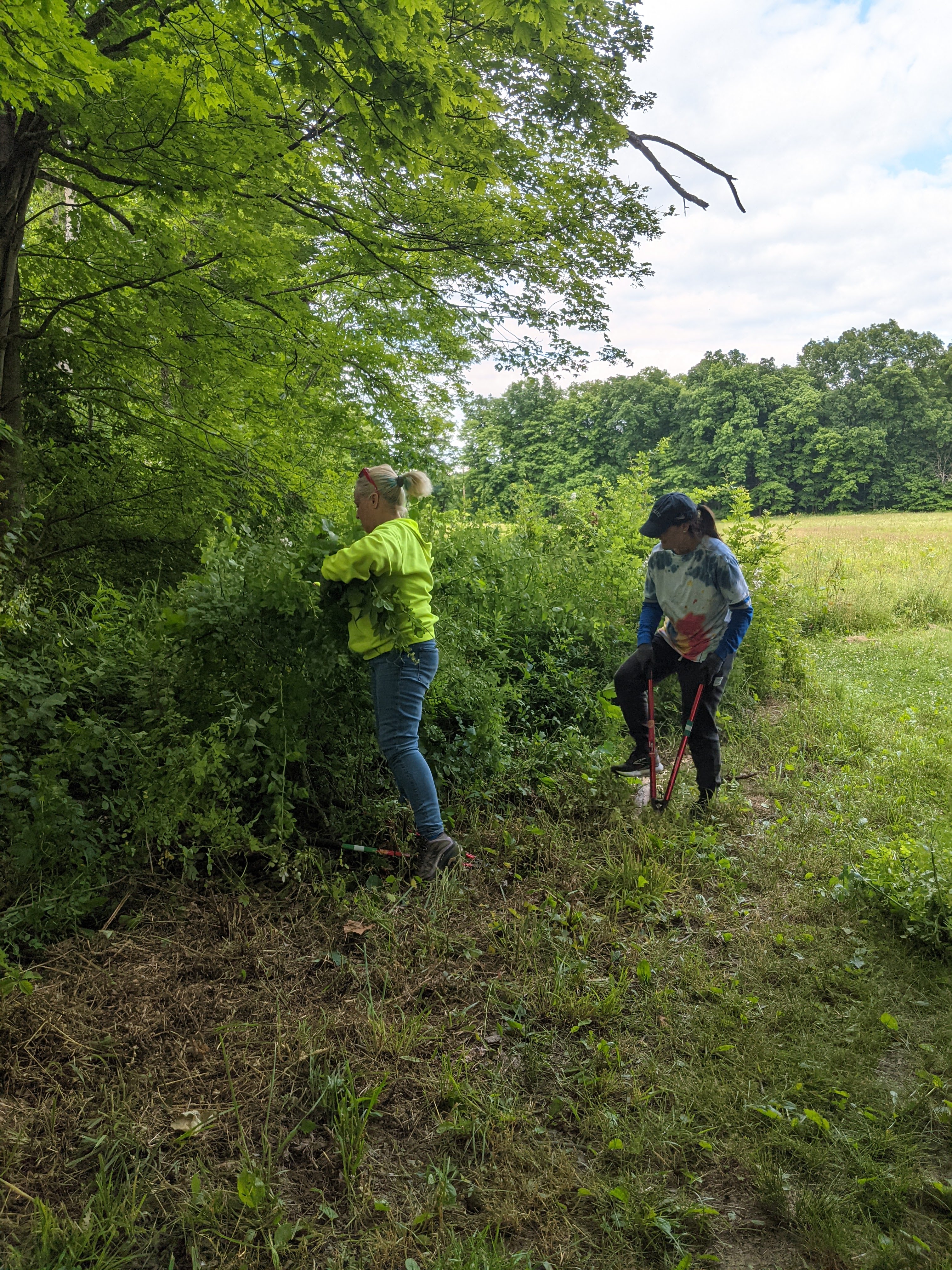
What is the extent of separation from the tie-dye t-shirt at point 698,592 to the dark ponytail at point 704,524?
0.16 ft

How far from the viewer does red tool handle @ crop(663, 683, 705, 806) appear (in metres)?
4.61

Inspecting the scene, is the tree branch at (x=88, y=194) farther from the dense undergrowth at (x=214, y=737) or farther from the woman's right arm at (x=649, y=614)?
the woman's right arm at (x=649, y=614)

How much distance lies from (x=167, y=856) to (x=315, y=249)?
5.30 m

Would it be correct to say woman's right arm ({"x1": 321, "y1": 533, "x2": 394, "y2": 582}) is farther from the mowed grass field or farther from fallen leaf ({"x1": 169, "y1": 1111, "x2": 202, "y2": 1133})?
fallen leaf ({"x1": 169, "y1": 1111, "x2": 202, "y2": 1133})

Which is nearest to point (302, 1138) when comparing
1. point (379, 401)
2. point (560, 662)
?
point (560, 662)

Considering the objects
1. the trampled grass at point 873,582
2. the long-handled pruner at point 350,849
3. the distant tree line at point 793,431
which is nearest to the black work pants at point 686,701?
the long-handled pruner at point 350,849

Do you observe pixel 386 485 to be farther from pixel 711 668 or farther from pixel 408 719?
pixel 711 668

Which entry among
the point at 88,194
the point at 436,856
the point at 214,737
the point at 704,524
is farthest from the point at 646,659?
the point at 88,194

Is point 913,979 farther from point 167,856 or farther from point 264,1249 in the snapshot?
point 167,856

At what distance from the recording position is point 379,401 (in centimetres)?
627

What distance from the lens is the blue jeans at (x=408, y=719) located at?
3.60 meters

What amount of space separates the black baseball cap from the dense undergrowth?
1.44 m

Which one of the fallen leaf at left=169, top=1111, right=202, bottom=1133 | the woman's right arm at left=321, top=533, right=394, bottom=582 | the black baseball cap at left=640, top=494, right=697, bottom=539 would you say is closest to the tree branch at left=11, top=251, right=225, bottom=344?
the woman's right arm at left=321, top=533, right=394, bottom=582

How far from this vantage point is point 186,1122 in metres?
2.28
